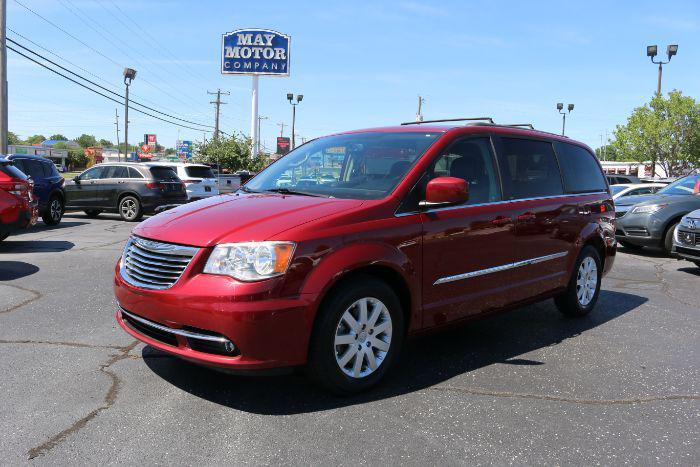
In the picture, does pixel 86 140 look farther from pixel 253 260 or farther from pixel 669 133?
pixel 253 260

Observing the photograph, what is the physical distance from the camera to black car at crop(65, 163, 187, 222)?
16189 millimetres

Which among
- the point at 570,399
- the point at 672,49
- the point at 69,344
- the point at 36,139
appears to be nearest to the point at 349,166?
the point at 570,399

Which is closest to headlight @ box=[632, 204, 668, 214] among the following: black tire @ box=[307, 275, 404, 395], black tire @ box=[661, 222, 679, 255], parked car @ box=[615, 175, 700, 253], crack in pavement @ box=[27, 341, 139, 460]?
parked car @ box=[615, 175, 700, 253]

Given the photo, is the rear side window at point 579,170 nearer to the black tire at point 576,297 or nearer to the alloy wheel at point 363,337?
the black tire at point 576,297

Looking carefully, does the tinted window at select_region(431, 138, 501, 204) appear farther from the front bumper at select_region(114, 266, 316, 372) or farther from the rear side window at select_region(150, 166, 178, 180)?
the rear side window at select_region(150, 166, 178, 180)

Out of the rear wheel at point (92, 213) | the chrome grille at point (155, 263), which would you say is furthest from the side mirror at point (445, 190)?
the rear wheel at point (92, 213)

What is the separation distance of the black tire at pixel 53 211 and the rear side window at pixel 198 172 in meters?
4.82

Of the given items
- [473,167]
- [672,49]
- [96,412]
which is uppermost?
[672,49]

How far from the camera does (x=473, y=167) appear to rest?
4.66 m

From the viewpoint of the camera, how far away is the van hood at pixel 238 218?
3441 mm

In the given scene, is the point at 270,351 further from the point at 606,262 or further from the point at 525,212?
the point at 606,262

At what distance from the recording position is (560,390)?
157 inches

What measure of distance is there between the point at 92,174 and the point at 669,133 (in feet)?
118

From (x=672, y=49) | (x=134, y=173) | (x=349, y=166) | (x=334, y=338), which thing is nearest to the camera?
(x=334, y=338)
